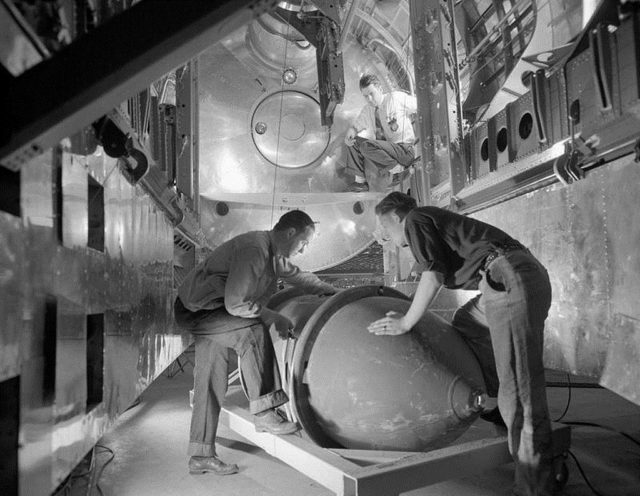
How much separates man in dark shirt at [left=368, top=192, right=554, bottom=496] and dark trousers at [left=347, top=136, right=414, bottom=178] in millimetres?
3820

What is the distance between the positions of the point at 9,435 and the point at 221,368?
6.53 feet

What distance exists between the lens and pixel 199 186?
22.4 feet

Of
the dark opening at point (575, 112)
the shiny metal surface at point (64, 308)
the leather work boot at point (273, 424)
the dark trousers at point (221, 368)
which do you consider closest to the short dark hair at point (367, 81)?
the dark opening at point (575, 112)

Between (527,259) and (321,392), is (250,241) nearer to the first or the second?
(321,392)

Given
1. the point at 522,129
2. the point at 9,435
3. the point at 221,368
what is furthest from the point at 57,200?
the point at 522,129

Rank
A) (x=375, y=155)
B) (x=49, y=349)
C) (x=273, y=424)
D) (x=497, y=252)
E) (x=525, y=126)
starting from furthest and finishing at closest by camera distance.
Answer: (x=375, y=155) → (x=525, y=126) → (x=273, y=424) → (x=497, y=252) → (x=49, y=349)

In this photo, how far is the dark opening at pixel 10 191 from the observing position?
140 centimetres

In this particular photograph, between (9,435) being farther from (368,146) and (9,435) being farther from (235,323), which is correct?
(368,146)

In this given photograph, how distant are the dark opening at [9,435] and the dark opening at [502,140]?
139 inches

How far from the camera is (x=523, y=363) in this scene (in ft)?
8.23

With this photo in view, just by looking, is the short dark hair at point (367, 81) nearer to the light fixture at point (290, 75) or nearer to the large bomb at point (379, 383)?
the light fixture at point (290, 75)

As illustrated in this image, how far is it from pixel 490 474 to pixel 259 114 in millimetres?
5379

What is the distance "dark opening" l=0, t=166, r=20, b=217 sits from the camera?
1400mm

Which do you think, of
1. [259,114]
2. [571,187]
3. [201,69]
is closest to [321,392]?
[571,187]
